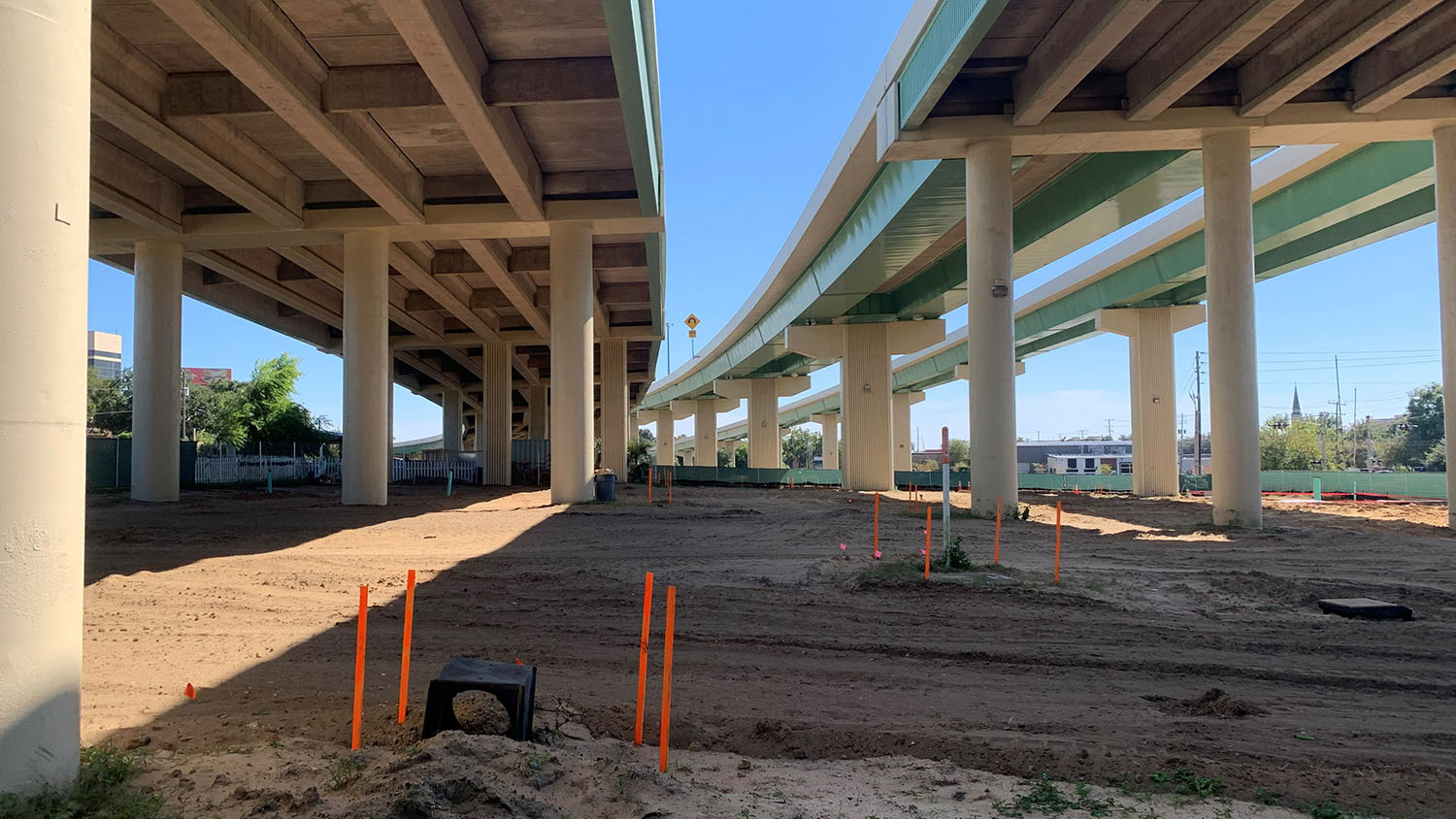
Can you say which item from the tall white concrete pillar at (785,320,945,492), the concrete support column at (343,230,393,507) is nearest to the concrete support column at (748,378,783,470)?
the tall white concrete pillar at (785,320,945,492)

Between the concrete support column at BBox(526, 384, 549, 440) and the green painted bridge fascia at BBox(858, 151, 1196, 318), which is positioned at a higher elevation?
the green painted bridge fascia at BBox(858, 151, 1196, 318)

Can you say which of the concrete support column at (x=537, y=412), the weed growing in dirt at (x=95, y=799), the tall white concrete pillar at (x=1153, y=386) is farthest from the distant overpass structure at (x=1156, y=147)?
the concrete support column at (x=537, y=412)

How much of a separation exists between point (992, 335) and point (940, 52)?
235 inches

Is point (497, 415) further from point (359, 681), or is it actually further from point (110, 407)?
point (359, 681)

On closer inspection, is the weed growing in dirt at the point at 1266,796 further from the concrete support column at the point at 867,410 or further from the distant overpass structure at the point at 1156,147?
the concrete support column at the point at 867,410

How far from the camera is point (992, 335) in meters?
19.5

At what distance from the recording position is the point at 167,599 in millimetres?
10258

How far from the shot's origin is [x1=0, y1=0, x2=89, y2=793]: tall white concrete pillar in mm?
3900

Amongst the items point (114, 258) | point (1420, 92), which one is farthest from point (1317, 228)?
point (114, 258)

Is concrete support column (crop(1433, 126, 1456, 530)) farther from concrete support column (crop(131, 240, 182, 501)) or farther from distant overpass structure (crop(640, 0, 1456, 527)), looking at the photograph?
concrete support column (crop(131, 240, 182, 501))

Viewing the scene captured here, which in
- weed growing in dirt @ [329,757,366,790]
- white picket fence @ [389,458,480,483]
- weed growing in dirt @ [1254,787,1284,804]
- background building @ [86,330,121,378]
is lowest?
weed growing in dirt @ [1254,787,1284,804]

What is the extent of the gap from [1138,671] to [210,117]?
2020 cm

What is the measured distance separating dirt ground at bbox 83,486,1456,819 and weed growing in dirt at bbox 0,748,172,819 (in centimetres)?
20

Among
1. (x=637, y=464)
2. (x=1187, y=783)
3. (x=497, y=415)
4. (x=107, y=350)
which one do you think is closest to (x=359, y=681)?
(x=1187, y=783)
